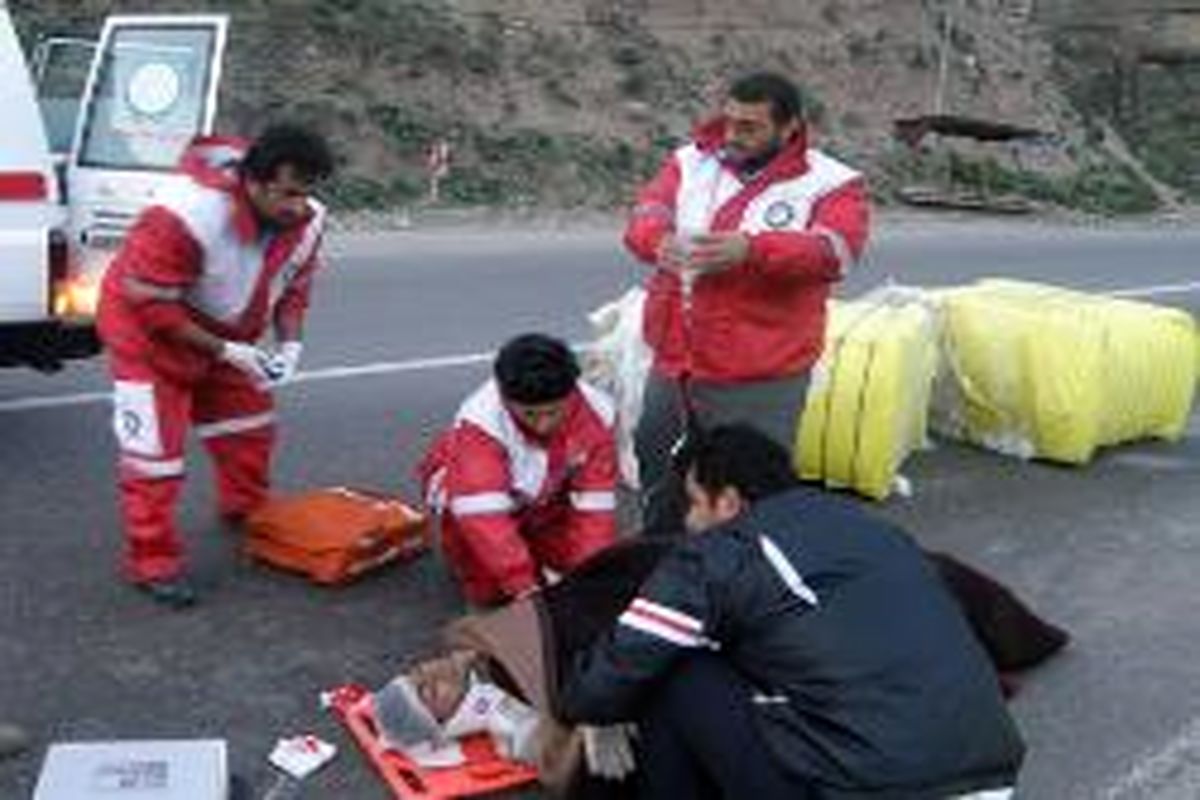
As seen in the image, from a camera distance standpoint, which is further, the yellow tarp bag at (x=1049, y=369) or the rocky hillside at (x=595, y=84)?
the rocky hillside at (x=595, y=84)

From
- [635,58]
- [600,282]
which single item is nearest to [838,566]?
[600,282]

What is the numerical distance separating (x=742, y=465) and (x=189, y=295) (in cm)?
249

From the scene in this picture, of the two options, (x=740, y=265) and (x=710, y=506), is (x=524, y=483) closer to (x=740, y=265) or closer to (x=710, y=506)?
(x=740, y=265)

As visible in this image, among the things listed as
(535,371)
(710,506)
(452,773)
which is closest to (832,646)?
(710,506)

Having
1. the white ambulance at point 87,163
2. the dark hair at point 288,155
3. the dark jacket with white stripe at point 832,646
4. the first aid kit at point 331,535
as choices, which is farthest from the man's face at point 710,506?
the white ambulance at point 87,163

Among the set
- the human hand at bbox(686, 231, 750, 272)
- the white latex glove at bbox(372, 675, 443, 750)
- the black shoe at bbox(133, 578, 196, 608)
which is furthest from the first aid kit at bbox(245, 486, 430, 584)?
the human hand at bbox(686, 231, 750, 272)

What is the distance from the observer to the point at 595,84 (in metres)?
25.1

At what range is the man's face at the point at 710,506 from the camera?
15.0ft

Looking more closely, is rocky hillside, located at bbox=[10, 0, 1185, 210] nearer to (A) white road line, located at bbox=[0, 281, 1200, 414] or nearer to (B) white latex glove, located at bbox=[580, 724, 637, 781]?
(A) white road line, located at bbox=[0, 281, 1200, 414]

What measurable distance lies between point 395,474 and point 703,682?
13.4ft

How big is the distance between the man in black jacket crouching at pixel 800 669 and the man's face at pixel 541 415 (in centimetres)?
158

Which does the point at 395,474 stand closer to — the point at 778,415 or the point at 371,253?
the point at 778,415

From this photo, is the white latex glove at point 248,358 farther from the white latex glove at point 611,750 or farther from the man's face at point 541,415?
the white latex glove at point 611,750

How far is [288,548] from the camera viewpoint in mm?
6836
